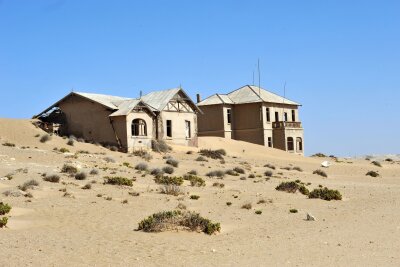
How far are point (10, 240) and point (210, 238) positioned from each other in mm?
4668

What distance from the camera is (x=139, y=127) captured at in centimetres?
4109

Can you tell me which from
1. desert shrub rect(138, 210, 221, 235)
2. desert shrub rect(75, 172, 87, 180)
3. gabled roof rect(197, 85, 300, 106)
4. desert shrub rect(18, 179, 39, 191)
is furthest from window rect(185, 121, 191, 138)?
desert shrub rect(138, 210, 221, 235)

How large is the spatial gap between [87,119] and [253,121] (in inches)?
697

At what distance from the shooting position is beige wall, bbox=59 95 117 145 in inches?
1587

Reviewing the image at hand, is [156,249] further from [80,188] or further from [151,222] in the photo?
[80,188]

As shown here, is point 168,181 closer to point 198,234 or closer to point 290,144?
point 198,234

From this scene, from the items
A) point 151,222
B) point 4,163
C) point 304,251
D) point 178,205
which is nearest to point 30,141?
point 4,163

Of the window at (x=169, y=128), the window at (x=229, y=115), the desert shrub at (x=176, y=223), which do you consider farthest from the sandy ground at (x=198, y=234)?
the window at (x=229, y=115)

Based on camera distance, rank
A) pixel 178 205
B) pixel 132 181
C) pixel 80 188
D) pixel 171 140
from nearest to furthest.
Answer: pixel 178 205 < pixel 80 188 < pixel 132 181 < pixel 171 140

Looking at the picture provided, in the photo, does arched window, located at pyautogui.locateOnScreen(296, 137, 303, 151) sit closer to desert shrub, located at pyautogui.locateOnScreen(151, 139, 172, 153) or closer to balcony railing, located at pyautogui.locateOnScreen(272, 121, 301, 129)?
balcony railing, located at pyautogui.locateOnScreen(272, 121, 301, 129)

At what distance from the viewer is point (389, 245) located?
473 inches

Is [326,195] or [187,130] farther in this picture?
[187,130]

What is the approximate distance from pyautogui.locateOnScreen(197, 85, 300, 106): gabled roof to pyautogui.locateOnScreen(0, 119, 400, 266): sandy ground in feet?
78.8

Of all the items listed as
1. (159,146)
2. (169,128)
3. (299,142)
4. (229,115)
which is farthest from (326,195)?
(229,115)
